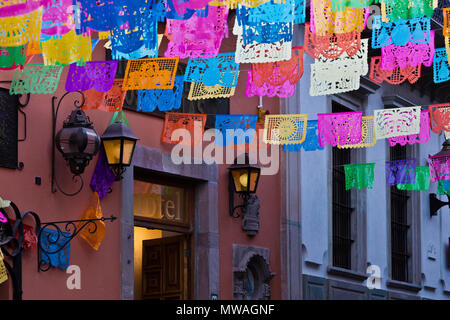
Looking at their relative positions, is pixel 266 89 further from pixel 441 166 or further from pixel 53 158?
pixel 441 166

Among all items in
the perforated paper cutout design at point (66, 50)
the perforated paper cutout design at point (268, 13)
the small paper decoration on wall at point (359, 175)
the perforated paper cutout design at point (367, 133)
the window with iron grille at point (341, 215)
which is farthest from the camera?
the window with iron grille at point (341, 215)

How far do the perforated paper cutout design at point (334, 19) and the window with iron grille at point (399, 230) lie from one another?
916 cm

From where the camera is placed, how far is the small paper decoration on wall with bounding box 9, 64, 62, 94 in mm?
10477

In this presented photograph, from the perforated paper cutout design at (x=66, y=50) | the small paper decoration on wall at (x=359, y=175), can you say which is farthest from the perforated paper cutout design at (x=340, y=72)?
the small paper decoration on wall at (x=359, y=175)

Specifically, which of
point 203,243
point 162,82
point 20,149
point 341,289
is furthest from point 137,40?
point 341,289

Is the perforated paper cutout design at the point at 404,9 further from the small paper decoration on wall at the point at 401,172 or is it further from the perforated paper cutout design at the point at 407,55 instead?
the small paper decoration on wall at the point at 401,172

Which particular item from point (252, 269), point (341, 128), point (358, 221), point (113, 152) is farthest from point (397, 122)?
point (358, 221)

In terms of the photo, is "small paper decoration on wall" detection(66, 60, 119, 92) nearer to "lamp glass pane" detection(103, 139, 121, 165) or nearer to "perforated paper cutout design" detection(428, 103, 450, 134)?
"lamp glass pane" detection(103, 139, 121, 165)

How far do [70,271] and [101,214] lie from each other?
72 centimetres

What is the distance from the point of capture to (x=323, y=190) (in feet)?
53.6

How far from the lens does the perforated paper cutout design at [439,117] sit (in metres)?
12.4

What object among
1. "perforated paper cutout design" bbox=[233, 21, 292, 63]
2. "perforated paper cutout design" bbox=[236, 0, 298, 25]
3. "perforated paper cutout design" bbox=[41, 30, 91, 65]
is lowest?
"perforated paper cutout design" bbox=[41, 30, 91, 65]

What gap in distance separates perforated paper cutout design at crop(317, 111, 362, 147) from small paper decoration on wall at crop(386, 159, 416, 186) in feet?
10.6

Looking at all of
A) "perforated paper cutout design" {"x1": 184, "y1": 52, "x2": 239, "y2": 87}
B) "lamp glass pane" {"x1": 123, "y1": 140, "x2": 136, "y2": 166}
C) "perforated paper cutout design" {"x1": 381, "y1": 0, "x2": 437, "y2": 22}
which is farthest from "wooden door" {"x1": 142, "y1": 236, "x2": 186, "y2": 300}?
"perforated paper cutout design" {"x1": 381, "y1": 0, "x2": 437, "y2": 22}
